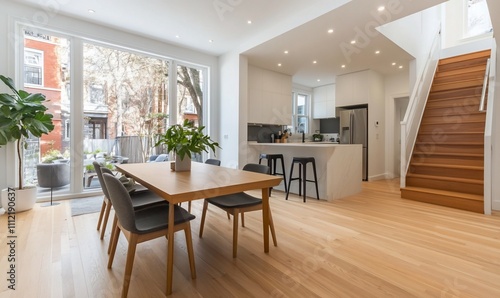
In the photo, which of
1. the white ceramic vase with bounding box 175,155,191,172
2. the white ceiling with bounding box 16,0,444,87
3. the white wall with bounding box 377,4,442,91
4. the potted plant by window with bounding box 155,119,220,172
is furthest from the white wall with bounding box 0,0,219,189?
the white wall with bounding box 377,4,442,91

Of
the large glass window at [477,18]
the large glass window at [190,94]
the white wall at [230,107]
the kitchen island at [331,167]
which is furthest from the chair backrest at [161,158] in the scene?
the large glass window at [477,18]

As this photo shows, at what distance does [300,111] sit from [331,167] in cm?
377

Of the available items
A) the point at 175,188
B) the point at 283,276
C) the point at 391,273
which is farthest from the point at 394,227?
the point at 175,188

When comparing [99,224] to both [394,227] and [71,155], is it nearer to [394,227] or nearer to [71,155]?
[71,155]

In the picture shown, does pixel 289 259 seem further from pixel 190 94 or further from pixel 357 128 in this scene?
pixel 357 128

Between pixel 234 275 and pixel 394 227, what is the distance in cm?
204

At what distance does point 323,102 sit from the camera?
285 inches

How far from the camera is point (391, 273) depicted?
69.5 inches

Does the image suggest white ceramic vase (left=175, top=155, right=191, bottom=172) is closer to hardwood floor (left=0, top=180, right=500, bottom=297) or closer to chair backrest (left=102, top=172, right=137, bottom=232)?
hardwood floor (left=0, top=180, right=500, bottom=297)

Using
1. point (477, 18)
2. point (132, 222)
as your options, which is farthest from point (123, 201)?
point (477, 18)

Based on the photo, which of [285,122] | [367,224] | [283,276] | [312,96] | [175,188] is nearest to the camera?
[175,188]

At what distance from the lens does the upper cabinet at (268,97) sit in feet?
17.2

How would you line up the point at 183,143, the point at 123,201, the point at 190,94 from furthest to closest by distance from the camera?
the point at 190,94 < the point at 183,143 < the point at 123,201

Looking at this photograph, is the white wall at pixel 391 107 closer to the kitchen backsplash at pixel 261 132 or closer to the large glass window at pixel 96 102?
the kitchen backsplash at pixel 261 132
